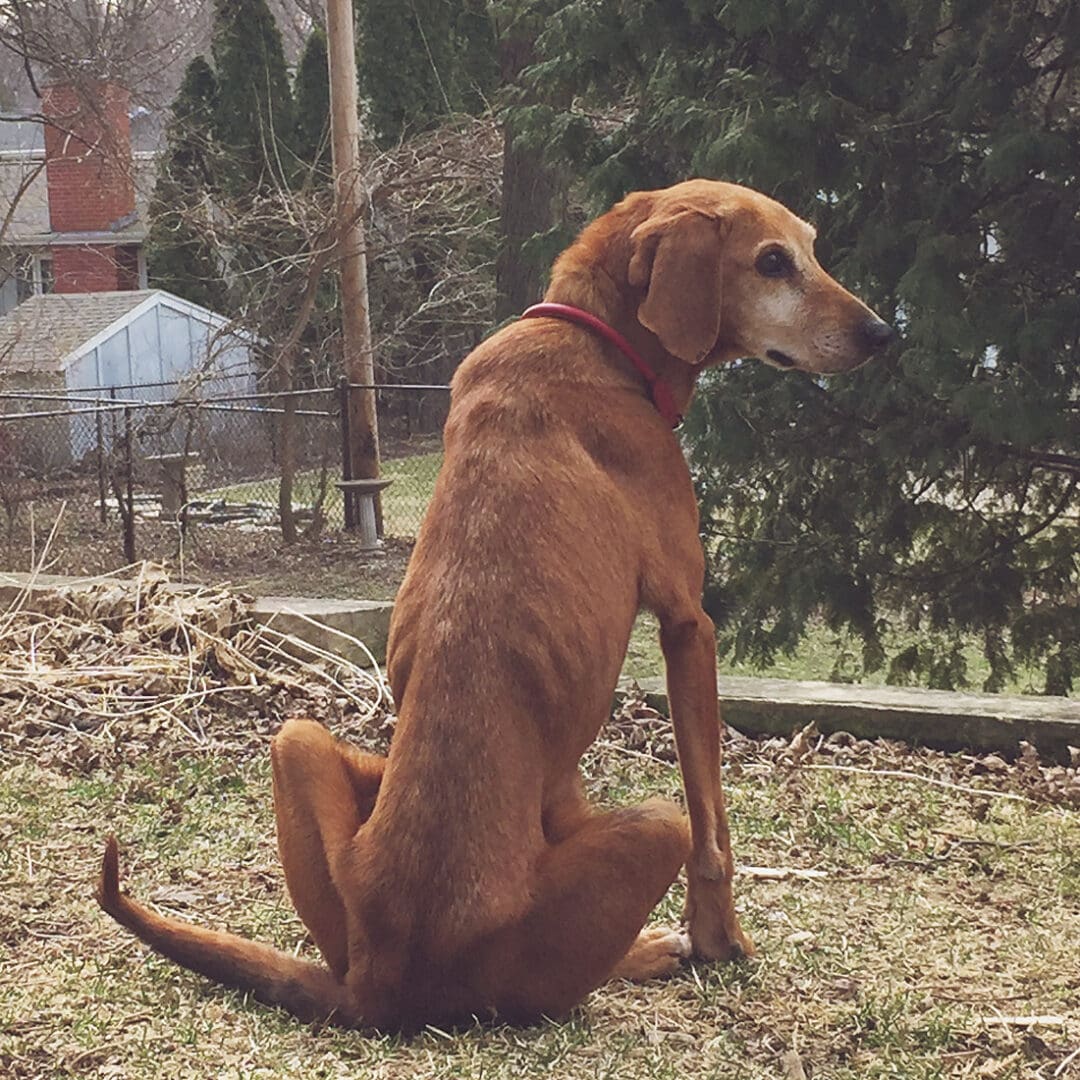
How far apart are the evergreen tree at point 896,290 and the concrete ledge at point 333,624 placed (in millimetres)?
2025

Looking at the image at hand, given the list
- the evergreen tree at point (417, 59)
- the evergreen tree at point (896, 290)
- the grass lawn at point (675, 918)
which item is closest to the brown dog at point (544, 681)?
the grass lawn at point (675, 918)

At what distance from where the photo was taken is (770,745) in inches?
215

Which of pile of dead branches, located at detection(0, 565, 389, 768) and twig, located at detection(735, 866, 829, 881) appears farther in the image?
pile of dead branches, located at detection(0, 565, 389, 768)

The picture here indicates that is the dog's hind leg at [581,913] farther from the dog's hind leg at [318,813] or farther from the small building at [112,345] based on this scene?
the small building at [112,345]

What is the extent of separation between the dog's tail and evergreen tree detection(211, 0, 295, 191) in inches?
877

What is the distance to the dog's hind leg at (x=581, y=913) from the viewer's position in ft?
9.52

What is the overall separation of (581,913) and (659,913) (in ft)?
3.44

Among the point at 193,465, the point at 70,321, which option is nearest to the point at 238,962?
the point at 193,465

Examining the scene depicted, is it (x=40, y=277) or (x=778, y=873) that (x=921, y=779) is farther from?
(x=40, y=277)

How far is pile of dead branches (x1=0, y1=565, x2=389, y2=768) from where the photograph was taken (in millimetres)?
5641

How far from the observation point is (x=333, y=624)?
6645mm

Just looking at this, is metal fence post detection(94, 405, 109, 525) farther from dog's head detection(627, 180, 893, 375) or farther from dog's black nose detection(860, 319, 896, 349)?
dog's black nose detection(860, 319, 896, 349)

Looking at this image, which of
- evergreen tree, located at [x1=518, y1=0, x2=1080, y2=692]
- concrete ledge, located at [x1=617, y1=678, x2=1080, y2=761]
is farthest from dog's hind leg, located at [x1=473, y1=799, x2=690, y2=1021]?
evergreen tree, located at [x1=518, y1=0, x2=1080, y2=692]

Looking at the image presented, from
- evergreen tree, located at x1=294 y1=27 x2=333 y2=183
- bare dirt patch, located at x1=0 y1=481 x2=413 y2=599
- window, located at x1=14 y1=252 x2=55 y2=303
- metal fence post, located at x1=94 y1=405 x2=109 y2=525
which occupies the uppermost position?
evergreen tree, located at x1=294 y1=27 x2=333 y2=183
